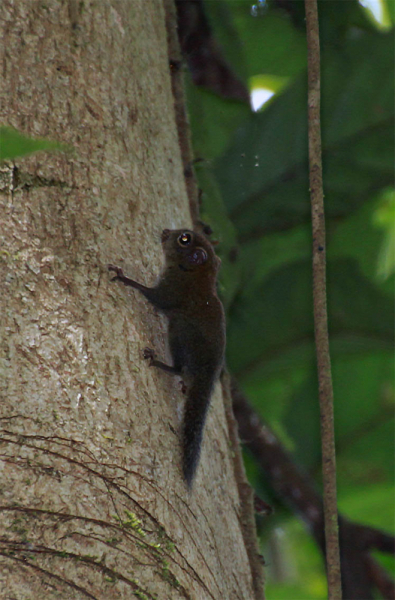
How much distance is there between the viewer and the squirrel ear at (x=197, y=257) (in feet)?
10.1

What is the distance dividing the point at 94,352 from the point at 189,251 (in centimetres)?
126

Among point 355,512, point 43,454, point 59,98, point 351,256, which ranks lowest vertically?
point 43,454

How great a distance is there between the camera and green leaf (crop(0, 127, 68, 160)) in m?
0.75

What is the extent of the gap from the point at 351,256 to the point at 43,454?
11.1 feet

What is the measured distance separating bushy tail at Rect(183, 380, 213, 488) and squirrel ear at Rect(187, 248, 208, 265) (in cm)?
76

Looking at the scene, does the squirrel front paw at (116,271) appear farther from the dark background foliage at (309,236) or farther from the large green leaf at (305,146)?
the large green leaf at (305,146)

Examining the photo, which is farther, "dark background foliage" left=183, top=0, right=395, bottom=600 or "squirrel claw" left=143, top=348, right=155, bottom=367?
"dark background foliage" left=183, top=0, right=395, bottom=600

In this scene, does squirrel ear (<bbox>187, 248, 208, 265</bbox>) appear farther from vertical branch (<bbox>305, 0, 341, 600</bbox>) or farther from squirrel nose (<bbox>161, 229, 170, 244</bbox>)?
vertical branch (<bbox>305, 0, 341, 600</bbox>)

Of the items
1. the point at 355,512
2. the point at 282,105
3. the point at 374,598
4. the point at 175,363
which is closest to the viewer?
the point at 175,363

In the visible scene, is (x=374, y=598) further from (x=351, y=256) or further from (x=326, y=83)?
(x=326, y=83)

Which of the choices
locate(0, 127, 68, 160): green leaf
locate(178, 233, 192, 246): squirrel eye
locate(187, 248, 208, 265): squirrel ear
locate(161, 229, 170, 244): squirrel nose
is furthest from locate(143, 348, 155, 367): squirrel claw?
locate(0, 127, 68, 160): green leaf

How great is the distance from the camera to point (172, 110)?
9.21ft

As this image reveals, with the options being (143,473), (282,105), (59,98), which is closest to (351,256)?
(282,105)

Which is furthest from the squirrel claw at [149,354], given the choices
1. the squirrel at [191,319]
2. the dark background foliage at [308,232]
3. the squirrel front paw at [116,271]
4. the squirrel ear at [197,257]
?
the dark background foliage at [308,232]
